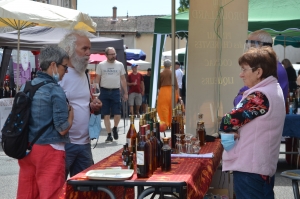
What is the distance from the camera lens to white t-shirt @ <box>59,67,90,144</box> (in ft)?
16.9

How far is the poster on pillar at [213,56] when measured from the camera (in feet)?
21.4

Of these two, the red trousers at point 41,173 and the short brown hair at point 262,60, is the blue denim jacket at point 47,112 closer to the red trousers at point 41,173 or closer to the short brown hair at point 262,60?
the red trousers at point 41,173

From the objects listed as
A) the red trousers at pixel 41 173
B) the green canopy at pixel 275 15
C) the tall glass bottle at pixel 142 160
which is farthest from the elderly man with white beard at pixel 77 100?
the green canopy at pixel 275 15

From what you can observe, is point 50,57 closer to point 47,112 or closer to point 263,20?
point 47,112

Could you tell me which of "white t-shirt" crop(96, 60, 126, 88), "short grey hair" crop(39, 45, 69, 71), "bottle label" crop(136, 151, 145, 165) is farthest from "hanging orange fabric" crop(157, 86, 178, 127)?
"bottle label" crop(136, 151, 145, 165)

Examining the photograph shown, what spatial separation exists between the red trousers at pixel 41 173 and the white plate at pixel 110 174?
70 cm

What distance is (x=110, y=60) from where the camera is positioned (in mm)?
12789

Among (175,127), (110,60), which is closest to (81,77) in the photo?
(175,127)

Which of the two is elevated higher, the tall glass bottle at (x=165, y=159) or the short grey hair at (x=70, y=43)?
the short grey hair at (x=70, y=43)

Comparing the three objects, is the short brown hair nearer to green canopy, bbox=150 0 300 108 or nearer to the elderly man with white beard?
the elderly man with white beard

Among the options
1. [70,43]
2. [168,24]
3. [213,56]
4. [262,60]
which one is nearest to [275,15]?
[168,24]

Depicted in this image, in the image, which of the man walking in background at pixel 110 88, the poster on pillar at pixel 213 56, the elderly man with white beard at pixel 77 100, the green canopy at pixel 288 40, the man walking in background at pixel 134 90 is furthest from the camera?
the man walking in background at pixel 134 90

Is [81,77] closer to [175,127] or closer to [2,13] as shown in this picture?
[175,127]

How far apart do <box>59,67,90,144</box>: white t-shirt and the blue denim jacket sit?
64 centimetres
